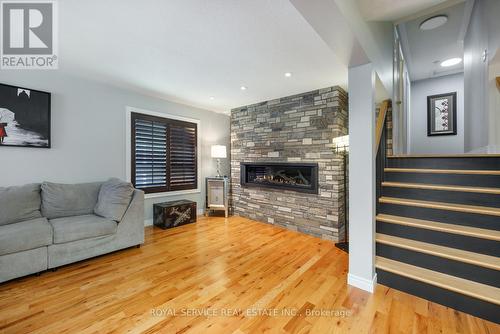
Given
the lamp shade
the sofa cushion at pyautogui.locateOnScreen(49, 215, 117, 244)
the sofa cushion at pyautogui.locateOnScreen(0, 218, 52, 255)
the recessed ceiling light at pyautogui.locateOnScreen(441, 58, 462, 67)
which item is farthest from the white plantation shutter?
the recessed ceiling light at pyautogui.locateOnScreen(441, 58, 462, 67)

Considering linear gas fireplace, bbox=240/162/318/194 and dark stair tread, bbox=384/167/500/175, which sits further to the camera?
linear gas fireplace, bbox=240/162/318/194

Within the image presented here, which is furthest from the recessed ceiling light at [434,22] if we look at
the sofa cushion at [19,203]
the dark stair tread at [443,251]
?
the sofa cushion at [19,203]

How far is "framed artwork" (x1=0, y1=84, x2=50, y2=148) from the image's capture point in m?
2.52

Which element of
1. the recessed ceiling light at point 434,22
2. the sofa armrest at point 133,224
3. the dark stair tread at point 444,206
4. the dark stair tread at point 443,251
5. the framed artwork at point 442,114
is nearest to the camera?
the dark stair tread at point 443,251

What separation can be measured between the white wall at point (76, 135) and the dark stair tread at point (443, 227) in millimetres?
3681

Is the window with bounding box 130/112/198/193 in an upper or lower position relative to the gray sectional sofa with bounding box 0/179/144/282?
upper

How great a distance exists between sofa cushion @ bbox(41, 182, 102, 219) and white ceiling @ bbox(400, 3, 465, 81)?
16.1 feet

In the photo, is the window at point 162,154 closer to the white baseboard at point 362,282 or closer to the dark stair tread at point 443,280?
the white baseboard at point 362,282

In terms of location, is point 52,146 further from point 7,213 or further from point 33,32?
point 33,32

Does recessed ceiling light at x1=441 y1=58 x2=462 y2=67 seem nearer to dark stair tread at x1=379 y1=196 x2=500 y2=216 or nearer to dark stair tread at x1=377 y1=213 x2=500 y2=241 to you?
dark stair tread at x1=379 y1=196 x2=500 y2=216

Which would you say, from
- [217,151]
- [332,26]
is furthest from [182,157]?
[332,26]

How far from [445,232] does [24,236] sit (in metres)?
3.91

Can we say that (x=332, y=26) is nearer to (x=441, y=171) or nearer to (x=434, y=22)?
(x=441, y=171)

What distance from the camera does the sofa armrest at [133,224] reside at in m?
2.71
